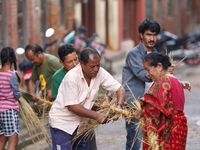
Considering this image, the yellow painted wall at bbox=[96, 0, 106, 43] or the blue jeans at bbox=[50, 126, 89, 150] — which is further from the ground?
the blue jeans at bbox=[50, 126, 89, 150]

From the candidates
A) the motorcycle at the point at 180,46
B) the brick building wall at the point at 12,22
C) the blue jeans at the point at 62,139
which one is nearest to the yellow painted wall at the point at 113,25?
the motorcycle at the point at 180,46

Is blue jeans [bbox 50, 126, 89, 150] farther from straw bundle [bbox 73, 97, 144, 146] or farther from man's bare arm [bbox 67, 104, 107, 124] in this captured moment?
man's bare arm [bbox 67, 104, 107, 124]

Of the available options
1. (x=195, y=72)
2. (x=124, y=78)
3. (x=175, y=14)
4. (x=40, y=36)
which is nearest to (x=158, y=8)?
(x=175, y=14)

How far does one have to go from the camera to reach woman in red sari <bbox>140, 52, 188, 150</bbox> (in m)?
3.03

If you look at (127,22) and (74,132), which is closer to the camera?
(74,132)

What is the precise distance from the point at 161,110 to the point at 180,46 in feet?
39.8

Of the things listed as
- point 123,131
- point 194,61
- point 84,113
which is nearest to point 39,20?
point 123,131

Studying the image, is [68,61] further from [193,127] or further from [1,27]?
[1,27]

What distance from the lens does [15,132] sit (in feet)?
14.8

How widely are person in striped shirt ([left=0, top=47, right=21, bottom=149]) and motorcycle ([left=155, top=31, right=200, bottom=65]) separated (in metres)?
10.4

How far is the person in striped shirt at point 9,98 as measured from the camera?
172 inches

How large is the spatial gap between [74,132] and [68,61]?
79 cm

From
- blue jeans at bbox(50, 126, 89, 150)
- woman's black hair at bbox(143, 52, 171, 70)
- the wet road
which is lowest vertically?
the wet road

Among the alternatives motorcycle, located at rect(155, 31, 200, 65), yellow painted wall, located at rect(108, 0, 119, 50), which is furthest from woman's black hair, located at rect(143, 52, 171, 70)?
yellow painted wall, located at rect(108, 0, 119, 50)
